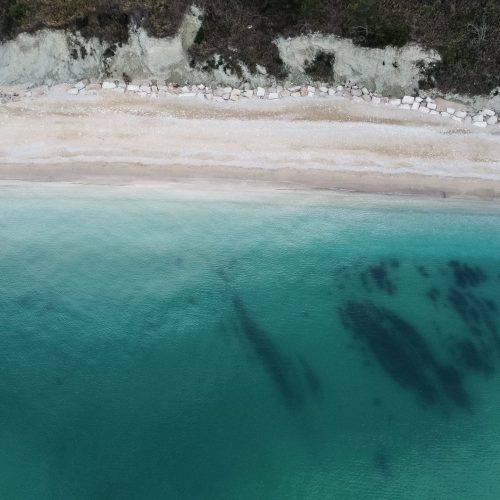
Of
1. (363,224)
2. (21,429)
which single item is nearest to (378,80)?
(363,224)

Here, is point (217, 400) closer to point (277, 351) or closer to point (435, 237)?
point (277, 351)

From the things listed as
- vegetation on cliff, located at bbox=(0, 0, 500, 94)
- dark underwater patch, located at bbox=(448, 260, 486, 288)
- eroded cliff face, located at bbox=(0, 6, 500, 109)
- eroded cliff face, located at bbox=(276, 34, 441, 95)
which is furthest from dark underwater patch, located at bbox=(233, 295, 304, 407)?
vegetation on cliff, located at bbox=(0, 0, 500, 94)

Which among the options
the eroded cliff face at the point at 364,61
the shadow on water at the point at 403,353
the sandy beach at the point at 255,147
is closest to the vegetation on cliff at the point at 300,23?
the eroded cliff face at the point at 364,61

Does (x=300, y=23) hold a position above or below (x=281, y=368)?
above

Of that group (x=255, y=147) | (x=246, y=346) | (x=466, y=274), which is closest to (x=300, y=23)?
(x=255, y=147)

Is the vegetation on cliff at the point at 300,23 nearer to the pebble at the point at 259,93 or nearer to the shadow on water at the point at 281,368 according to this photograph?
the pebble at the point at 259,93

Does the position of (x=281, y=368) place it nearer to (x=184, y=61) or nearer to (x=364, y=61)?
(x=364, y=61)
